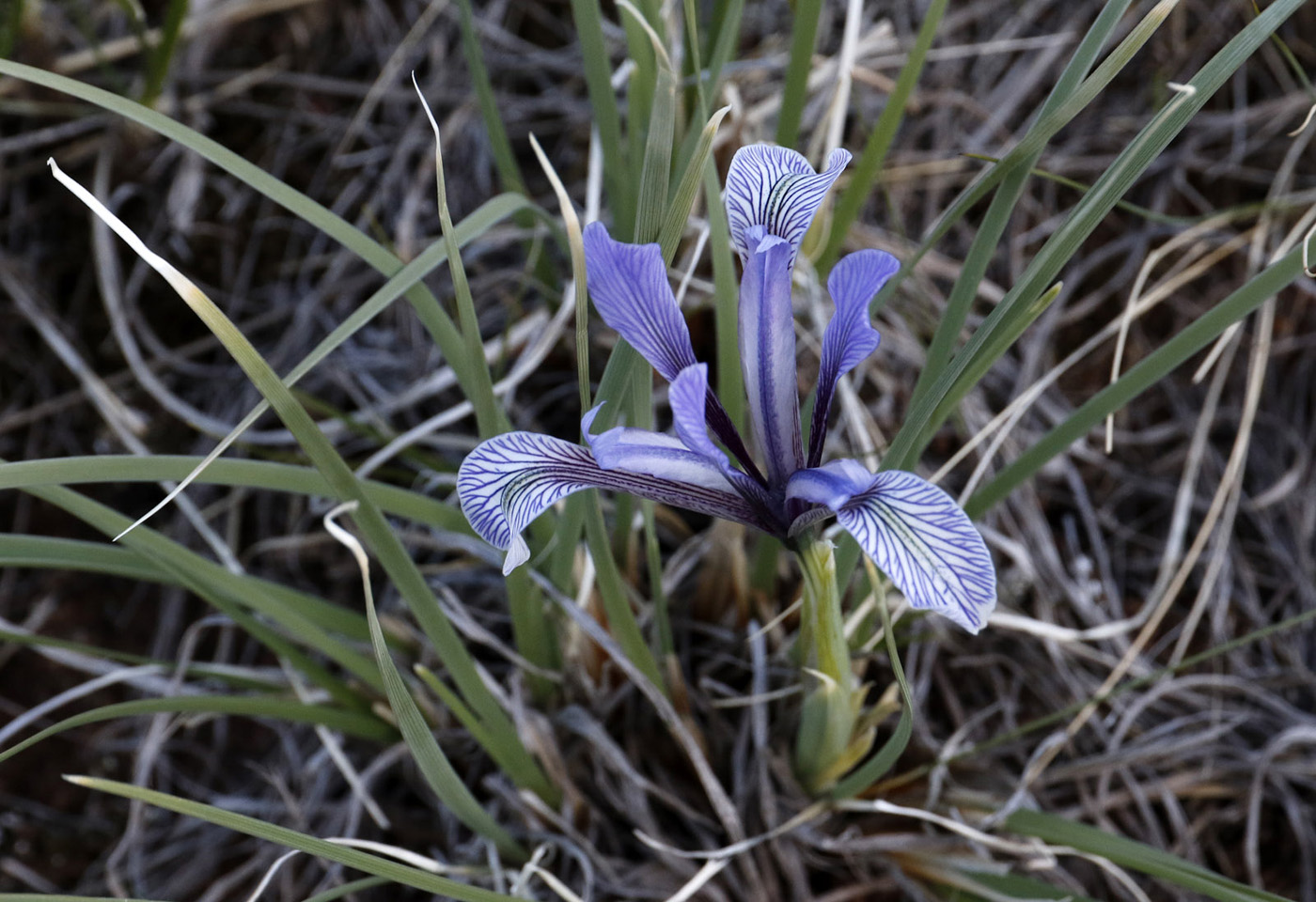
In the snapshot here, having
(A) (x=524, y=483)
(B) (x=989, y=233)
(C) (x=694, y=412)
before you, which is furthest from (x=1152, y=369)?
(A) (x=524, y=483)

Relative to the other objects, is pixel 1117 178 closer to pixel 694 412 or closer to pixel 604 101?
pixel 694 412

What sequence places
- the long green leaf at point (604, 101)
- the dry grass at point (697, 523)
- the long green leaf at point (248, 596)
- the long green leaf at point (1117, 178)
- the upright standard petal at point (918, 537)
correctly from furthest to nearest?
the dry grass at point (697, 523) < the long green leaf at point (604, 101) < the long green leaf at point (248, 596) < the long green leaf at point (1117, 178) < the upright standard petal at point (918, 537)

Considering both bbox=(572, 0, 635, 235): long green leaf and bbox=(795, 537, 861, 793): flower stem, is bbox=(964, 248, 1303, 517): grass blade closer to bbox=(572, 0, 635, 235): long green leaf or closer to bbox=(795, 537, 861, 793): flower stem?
bbox=(795, 537, 861, 793): flower stem

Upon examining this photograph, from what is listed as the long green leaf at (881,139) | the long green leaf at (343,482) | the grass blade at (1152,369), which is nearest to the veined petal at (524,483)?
the long green leaf at (343,482)

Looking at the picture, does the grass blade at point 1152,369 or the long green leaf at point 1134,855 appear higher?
the grass blade at point 1152,369

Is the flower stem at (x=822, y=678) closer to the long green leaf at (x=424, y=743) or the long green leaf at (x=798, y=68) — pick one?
the long green leaf at (x=424, y=743)

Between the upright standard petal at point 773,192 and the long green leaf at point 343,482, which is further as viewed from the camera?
the upright standard petal at point 773,192

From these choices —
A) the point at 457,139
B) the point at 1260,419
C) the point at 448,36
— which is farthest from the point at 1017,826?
the point at 448,36
